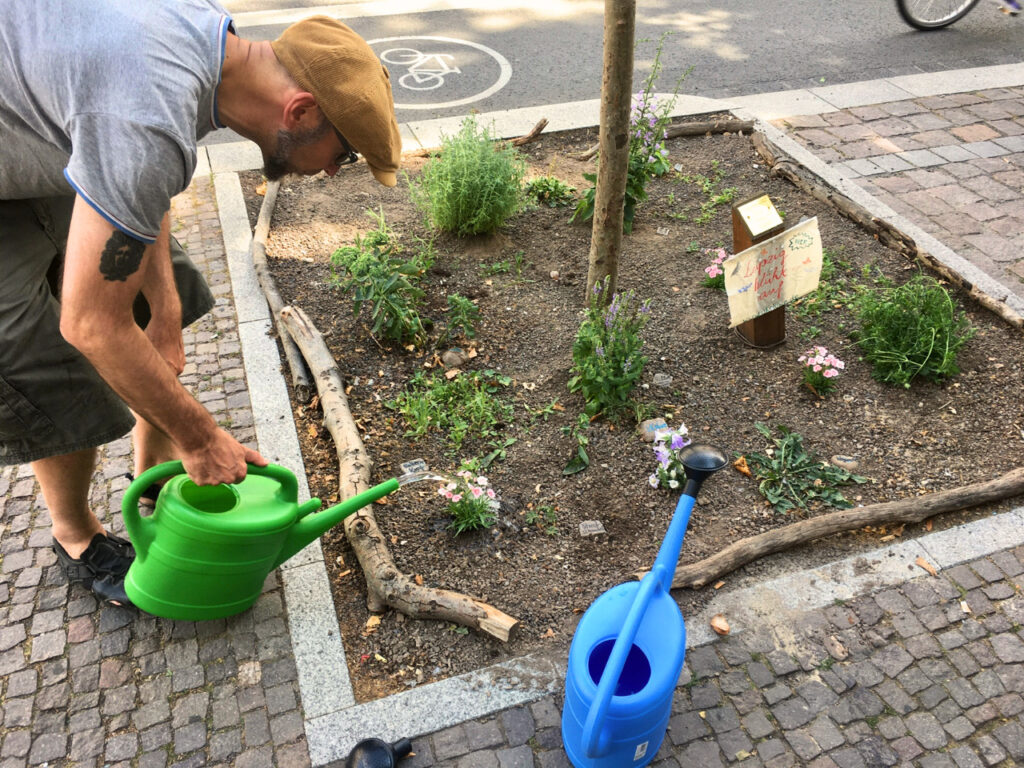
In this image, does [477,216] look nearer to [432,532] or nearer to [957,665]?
[432,532]

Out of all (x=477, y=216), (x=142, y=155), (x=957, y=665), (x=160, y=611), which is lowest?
(x=957, y=665)

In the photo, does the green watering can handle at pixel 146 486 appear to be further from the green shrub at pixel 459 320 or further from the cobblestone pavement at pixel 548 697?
the green shrub at pixel 459 320

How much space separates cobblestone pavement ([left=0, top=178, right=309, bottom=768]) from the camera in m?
2.29

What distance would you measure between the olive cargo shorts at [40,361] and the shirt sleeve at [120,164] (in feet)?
2.39

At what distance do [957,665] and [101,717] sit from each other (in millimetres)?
2633

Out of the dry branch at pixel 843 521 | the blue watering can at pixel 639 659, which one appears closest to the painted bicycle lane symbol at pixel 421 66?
the dry branch at pixel 843 521

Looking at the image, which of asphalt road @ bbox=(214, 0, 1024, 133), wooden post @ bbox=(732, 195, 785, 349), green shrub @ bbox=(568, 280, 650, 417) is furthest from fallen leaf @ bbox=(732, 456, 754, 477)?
asphalt road @ bbox=(214, 0, 1024, 133)

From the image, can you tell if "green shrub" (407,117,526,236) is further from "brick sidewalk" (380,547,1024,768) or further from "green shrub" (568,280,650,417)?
"brick sidewalk" (380,547,1024,768)

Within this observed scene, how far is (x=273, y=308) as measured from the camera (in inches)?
152

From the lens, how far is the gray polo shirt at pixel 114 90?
1.65 m

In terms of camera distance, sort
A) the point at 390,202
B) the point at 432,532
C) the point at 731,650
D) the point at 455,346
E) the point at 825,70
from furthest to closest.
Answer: the point at 825,70 < the point at 390,202 < the point at 455,346 < the point at 432,532 < the point at 731,650

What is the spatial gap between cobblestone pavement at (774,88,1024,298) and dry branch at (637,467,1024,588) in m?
1.60

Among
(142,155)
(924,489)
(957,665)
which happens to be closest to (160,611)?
(142,155)

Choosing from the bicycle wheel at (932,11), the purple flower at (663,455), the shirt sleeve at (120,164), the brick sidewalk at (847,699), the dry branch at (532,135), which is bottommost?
the brick sidewalk at (847,699)
